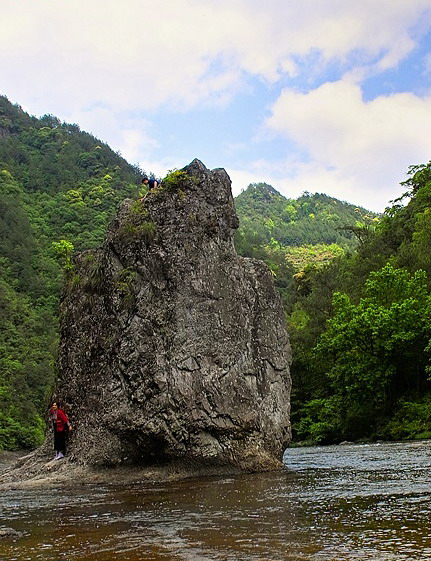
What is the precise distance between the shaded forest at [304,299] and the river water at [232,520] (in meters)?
9.71

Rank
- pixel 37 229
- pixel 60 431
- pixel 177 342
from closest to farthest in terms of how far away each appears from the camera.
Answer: pixel 177 342
pixel 60 431
pixel 37 229

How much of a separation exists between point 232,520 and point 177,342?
883 cm

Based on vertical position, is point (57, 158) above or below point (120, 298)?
above

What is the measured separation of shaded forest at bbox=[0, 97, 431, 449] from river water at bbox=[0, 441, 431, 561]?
9.71m

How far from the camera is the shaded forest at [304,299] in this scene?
42.2m

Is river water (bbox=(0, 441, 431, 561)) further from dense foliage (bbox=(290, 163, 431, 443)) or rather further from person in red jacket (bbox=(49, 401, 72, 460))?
dense foliage (bbox=(290, 163, 431, 443))

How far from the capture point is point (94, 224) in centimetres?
9119

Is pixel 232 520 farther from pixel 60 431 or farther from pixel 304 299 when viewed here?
pixel 304 299

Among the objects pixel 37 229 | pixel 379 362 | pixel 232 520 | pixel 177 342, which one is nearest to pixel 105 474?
pixel 177 342

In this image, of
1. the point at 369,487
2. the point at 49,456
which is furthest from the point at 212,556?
the point at 49,456

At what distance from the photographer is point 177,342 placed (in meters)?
18.1

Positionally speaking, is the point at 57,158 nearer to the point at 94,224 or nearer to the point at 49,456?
the point at 94,224

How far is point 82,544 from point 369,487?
6690 mm

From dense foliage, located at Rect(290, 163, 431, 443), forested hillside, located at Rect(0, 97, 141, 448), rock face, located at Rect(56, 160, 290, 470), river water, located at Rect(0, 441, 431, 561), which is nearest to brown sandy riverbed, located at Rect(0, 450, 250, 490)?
rock face, located at Rect(56, 160, 290, 470)
